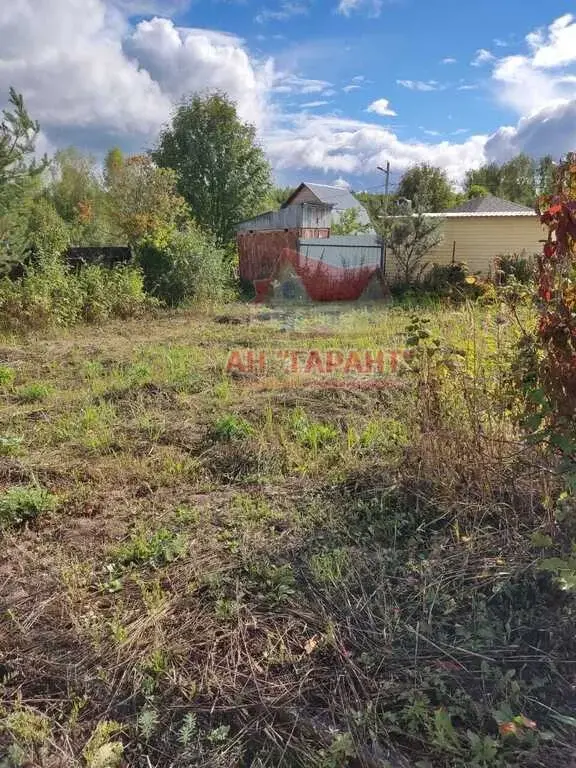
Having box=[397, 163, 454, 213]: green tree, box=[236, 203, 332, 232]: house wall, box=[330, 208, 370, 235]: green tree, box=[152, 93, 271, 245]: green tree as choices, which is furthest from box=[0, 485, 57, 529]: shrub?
box=[397, 163, 454, 213]: green tree

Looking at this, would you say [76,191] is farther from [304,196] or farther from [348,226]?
[348,226]

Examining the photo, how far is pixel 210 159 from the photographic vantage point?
21.5 meters

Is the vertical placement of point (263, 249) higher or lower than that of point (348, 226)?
lower

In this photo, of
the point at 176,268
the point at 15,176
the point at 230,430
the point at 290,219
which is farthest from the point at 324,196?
the point at 230,430

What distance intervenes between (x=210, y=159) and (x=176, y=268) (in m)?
12.8

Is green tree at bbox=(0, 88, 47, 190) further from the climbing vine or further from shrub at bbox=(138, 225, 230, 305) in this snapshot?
the climbing vine

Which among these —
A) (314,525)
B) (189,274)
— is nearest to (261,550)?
(314,525)

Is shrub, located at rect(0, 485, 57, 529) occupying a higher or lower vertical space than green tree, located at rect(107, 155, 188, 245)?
lower

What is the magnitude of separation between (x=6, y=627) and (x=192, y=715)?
2.88 feet

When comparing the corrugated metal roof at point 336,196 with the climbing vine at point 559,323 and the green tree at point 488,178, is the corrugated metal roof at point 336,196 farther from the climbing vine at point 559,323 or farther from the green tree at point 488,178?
the climbing vine at point 559,323

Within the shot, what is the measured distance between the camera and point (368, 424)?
367 centimetres

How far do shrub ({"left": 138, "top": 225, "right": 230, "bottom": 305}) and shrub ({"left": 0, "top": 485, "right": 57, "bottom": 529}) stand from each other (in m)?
8.35

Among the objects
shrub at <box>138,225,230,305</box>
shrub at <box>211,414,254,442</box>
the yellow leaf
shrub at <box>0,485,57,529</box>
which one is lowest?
the yellow leaf

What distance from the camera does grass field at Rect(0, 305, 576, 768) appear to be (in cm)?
149
